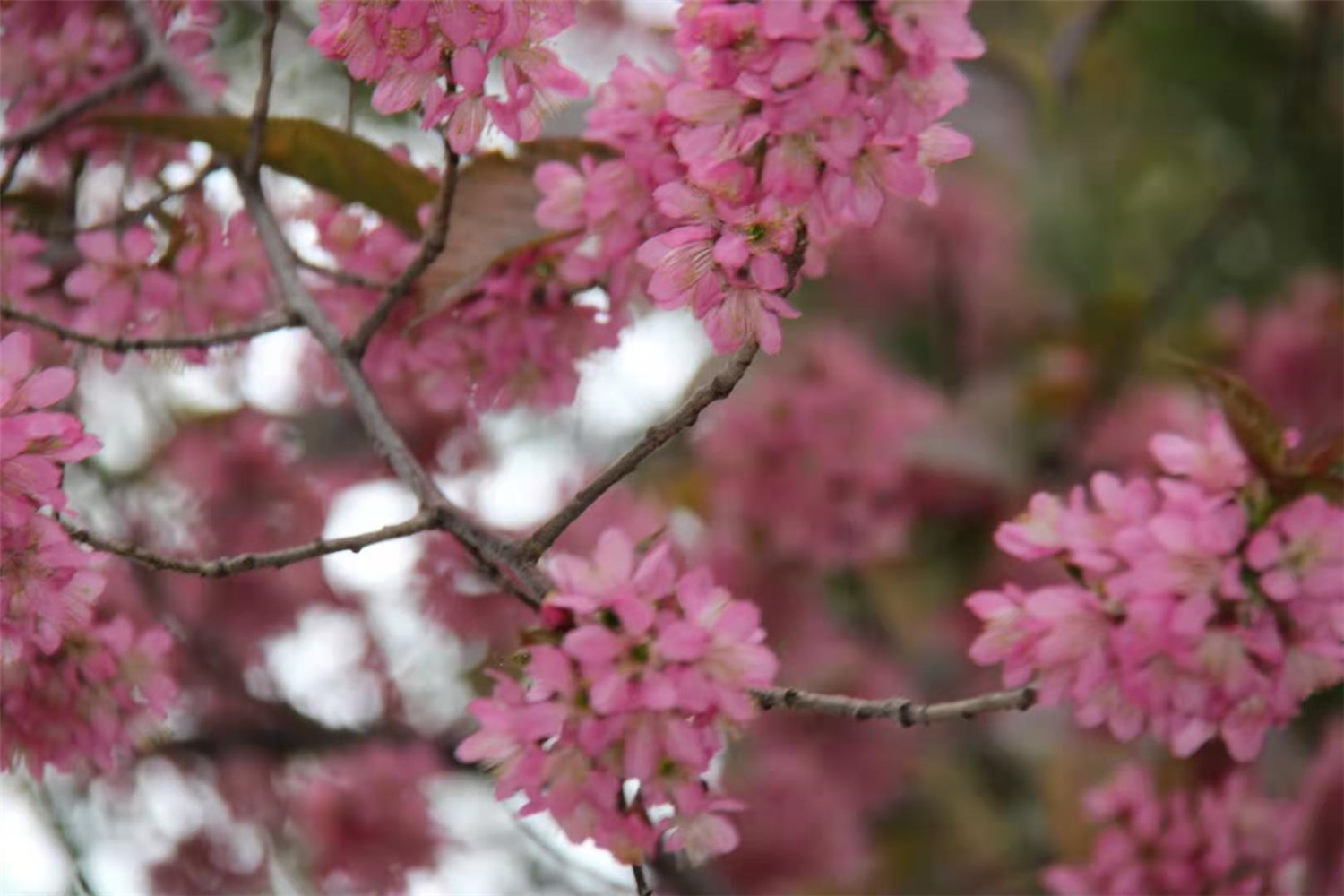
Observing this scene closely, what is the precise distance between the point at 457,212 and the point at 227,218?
15 centimetres

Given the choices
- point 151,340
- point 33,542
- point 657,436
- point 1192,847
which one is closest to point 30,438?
point 33,542

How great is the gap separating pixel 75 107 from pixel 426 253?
1.00 feet

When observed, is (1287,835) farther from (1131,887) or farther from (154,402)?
(154,402)

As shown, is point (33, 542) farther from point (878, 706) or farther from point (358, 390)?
point (878, 706)

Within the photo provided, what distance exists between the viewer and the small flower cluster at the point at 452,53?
61cm

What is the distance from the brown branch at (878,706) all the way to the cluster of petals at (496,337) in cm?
29

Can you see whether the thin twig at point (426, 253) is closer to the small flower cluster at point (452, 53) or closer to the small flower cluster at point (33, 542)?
the small flower cluster at point (452, 53)

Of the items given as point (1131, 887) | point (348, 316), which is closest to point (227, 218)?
point (348, 316)

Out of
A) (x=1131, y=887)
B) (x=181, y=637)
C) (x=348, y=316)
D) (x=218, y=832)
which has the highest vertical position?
(x=348, y=316)

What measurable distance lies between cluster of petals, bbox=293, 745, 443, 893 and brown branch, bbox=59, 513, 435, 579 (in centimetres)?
71

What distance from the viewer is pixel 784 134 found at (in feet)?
1.84

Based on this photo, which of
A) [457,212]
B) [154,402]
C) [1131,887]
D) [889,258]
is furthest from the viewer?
[889,258]

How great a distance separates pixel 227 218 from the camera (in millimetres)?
889

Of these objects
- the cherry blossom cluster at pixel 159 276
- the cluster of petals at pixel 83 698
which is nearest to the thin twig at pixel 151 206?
the cherry blossom cluster at pixel 159 276
